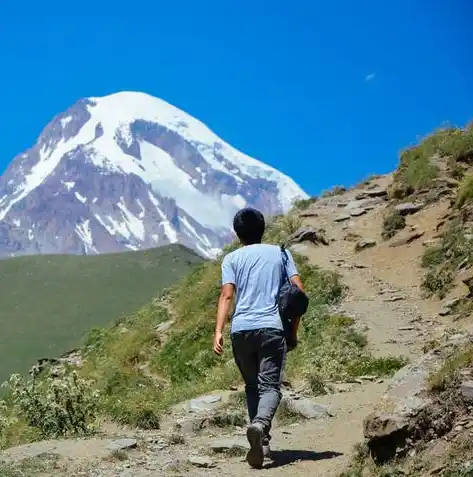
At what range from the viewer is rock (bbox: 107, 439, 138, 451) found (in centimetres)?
720

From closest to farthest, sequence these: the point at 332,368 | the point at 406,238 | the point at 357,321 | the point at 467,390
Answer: the point at 467,390, the point at 332,368, the point at 357,321, the point at 406,238

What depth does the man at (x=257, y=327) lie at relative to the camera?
6328mm

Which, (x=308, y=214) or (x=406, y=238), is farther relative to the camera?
(x=308, y=214)

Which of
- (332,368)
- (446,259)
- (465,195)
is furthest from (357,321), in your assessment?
(465,195)

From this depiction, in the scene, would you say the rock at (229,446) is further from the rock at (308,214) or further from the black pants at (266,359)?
the rock at (308,214)

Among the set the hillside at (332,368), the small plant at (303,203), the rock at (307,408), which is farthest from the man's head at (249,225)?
the small plant at (303,203)

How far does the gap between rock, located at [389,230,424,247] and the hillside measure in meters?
0.05

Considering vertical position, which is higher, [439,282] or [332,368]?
[439,282]

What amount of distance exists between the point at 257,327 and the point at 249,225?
38.0 inches

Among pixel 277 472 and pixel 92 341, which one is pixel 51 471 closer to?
pixel 277 472

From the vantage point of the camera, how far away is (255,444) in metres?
6.19

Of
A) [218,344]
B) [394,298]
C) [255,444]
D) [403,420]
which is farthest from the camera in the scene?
[394,298]

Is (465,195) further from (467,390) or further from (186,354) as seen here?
(467,390)

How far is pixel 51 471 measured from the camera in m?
6.48
